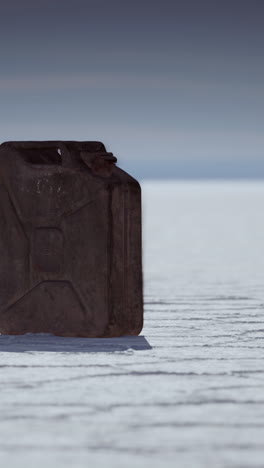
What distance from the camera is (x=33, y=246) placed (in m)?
3.88

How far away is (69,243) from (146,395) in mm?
1288

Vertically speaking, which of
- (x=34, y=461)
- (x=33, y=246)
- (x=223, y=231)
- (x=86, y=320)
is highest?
(x=223, y=231)

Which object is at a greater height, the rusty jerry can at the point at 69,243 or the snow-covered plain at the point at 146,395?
the rusty jerry can at the point at 69,243

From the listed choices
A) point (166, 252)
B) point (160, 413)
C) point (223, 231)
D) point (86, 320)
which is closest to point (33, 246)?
point (86, 320)

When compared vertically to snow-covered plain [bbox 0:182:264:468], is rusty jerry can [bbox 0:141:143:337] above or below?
above

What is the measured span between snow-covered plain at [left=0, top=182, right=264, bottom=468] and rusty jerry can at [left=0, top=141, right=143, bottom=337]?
126 millimetres

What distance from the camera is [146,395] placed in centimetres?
269

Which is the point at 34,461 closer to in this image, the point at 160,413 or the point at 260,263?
the point at 160,413

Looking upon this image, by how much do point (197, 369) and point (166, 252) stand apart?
623cm

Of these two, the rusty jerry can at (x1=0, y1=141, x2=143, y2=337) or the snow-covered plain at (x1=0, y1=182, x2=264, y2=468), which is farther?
the rusty jerry can at (x1=0, y1=141, x2=143, y2=337)

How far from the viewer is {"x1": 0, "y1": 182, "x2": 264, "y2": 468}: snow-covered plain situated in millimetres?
2135

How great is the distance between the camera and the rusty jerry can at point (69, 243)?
12.4 feet

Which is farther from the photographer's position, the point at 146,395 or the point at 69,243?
the point at 69,243

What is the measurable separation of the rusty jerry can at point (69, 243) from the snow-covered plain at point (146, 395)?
126 millimetres
